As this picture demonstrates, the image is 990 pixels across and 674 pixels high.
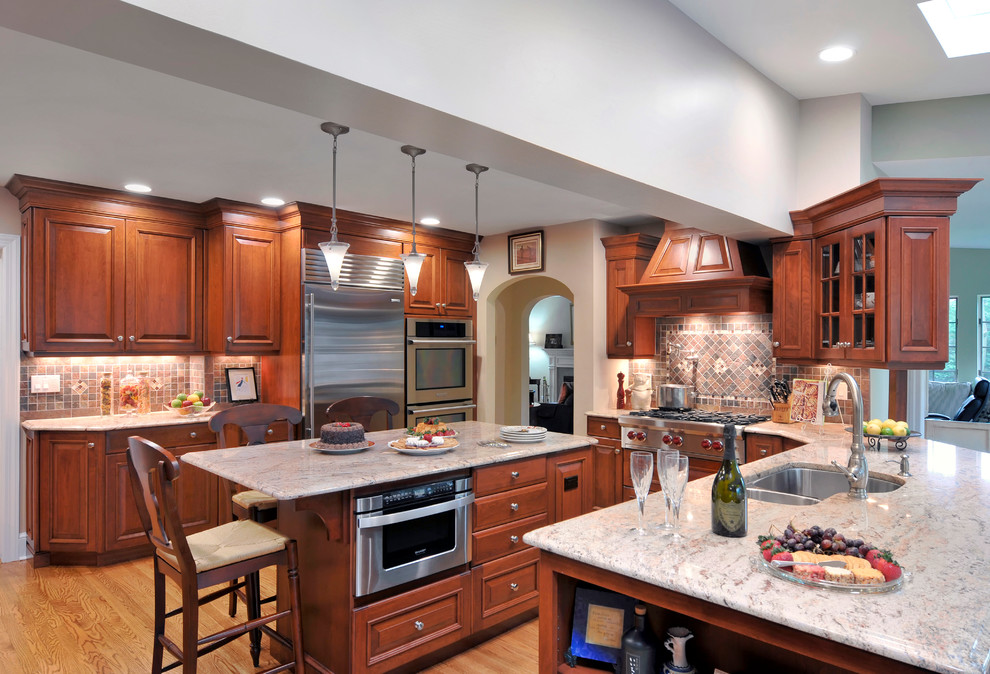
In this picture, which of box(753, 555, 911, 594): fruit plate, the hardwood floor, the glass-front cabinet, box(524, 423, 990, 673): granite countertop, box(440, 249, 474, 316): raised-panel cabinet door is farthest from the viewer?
box(440, 249, 474, 316): raised-panel cabinet door

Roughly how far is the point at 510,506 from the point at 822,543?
1787 millimetres

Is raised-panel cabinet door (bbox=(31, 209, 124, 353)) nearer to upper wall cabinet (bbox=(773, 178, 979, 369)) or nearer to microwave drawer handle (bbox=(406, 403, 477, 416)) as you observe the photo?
microwave drawer handle (bbox=(406, 403, 477, 416))

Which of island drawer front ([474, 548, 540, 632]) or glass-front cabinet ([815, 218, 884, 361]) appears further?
glass-front cabinet ([815, 218, 884, 361])

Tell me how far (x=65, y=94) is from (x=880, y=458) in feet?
12.8

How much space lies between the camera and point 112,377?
4.53 m

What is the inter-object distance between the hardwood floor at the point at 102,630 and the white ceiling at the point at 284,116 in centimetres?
220

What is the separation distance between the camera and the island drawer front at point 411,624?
8.00ft

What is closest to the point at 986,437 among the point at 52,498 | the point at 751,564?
the point at 751,564

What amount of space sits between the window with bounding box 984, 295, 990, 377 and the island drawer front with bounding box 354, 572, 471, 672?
8.38 meters

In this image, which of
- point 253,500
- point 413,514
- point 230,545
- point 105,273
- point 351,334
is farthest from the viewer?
point 351,334

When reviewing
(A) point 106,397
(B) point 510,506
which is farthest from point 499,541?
(A) point 106,397

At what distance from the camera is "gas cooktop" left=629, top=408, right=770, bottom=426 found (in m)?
4.26

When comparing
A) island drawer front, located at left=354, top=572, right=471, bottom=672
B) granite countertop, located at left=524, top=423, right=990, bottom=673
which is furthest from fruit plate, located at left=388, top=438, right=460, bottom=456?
granite countertop, located at left=524, top=423, right=990, bottom=673

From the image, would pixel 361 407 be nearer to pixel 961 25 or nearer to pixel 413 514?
pixel 413 514
